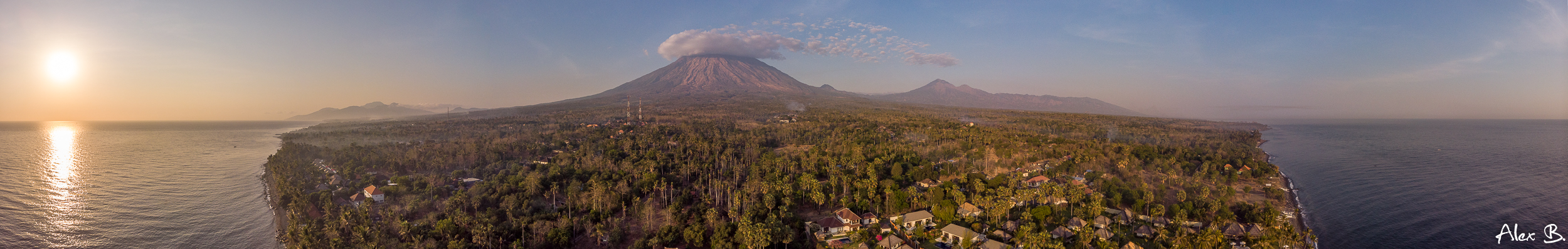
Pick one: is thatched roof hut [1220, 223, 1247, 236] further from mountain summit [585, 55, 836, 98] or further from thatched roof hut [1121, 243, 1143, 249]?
mountain summit [585, 55, 836, 98]

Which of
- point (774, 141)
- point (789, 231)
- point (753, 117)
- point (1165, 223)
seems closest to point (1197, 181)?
point (1165, 223)

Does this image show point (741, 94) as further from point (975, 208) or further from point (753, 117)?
point (975, 208)

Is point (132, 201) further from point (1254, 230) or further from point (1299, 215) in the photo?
point (1299, 215)

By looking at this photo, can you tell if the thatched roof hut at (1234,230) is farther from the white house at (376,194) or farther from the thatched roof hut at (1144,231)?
the white house at (376,194)

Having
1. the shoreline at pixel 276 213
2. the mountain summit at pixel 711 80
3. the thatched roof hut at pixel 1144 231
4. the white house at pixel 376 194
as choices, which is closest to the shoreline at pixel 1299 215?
the thatched roof hut at pixel 1144 231

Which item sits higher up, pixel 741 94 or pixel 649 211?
pixel 741 94

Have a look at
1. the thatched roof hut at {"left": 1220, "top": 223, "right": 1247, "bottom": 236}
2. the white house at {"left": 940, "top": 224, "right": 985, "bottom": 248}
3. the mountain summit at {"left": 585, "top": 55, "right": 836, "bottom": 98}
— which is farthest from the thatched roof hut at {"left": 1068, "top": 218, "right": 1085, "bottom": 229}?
the mountain summit at {"left": 585, "top": 55, "right": 836, "bottom": 98}
